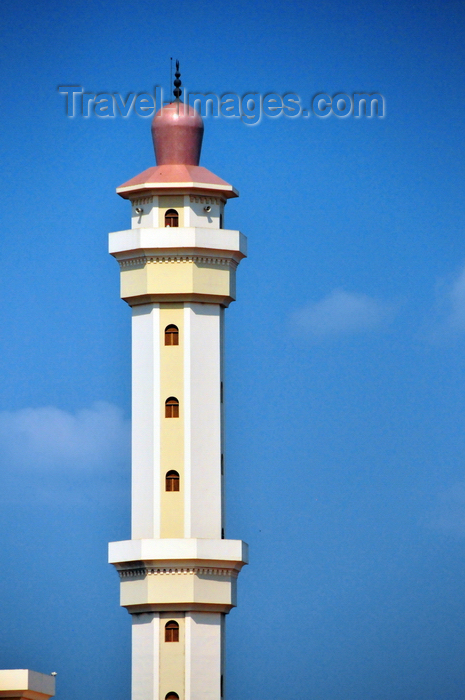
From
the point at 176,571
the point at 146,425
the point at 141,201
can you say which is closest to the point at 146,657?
the point at 176,571

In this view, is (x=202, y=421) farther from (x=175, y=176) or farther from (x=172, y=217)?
(x=175, y=176)

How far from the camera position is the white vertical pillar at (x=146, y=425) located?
215ft

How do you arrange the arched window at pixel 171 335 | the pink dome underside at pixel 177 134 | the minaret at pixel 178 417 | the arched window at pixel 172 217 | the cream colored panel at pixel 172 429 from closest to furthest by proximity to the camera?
1. the minaret at pixel 178 417
2. the cream colored panel at pixel 172 429
3. the arched window at pixel 171 335
4. the pink dome underside at pixel 177 134
5. the arched window at pixel 172 217

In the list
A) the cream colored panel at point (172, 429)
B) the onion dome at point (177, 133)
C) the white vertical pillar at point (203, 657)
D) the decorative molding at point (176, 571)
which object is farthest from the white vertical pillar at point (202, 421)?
the onion dome at point (177, 133)

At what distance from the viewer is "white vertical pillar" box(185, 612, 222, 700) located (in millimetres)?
63744

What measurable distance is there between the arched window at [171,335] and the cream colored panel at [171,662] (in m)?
9.16

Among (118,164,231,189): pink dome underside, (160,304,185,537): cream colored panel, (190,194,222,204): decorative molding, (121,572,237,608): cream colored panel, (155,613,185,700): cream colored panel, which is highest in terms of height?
(118,164,231,189): pink dome underside

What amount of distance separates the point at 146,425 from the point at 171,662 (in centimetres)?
796

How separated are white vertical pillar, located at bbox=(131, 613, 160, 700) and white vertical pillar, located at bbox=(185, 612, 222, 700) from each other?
102cm

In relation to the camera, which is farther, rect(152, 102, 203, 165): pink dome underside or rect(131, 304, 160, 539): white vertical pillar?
rect(152, 102, 203, 165): pink dome underside

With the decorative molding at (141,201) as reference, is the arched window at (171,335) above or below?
below

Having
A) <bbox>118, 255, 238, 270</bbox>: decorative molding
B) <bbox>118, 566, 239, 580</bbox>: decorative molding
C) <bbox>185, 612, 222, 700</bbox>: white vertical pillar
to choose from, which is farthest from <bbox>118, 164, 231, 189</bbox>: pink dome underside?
<bbox>185, 612, 222, 700</bbox>: white vertical pillar

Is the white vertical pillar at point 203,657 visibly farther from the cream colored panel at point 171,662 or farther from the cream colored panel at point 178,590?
the cream colored panel at point 178,590

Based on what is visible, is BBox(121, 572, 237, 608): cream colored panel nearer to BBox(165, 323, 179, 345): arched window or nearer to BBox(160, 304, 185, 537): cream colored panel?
BBox(160, 304, 185, 537): cream colored panel
